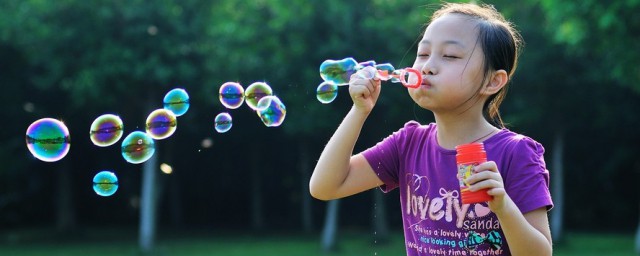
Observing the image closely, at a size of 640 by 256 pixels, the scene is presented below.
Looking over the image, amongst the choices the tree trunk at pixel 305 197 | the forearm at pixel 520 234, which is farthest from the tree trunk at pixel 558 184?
the forearm at pixel 520 234

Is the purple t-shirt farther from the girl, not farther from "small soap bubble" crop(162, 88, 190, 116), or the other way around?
"small soap bubble" crop(162, 88, 190, 116)

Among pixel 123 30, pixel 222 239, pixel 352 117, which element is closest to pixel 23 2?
pixel 123 30

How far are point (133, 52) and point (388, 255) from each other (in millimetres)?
6285

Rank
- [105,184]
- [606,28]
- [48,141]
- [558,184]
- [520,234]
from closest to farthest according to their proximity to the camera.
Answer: [520,234]
[105,184]
[48,141]
[606,28]
[558,184]

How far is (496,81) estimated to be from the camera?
8.10 feet

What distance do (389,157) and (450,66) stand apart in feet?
1.39

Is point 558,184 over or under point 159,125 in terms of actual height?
under

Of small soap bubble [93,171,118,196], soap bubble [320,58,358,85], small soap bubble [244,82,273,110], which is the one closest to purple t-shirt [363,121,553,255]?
soap bubble [320,58,358,85]

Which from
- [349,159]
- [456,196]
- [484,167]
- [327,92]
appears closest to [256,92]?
[327,92]

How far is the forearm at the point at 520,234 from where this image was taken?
2.10 m

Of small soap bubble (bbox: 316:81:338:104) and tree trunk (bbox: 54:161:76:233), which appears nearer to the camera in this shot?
small soap bubble (bbox: 316:81:338:104)

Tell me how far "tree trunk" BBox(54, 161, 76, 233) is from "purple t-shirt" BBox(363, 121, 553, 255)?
1960 cm

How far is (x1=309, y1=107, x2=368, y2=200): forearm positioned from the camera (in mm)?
2607

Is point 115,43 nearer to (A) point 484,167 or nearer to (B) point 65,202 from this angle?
(B) point 65,202
